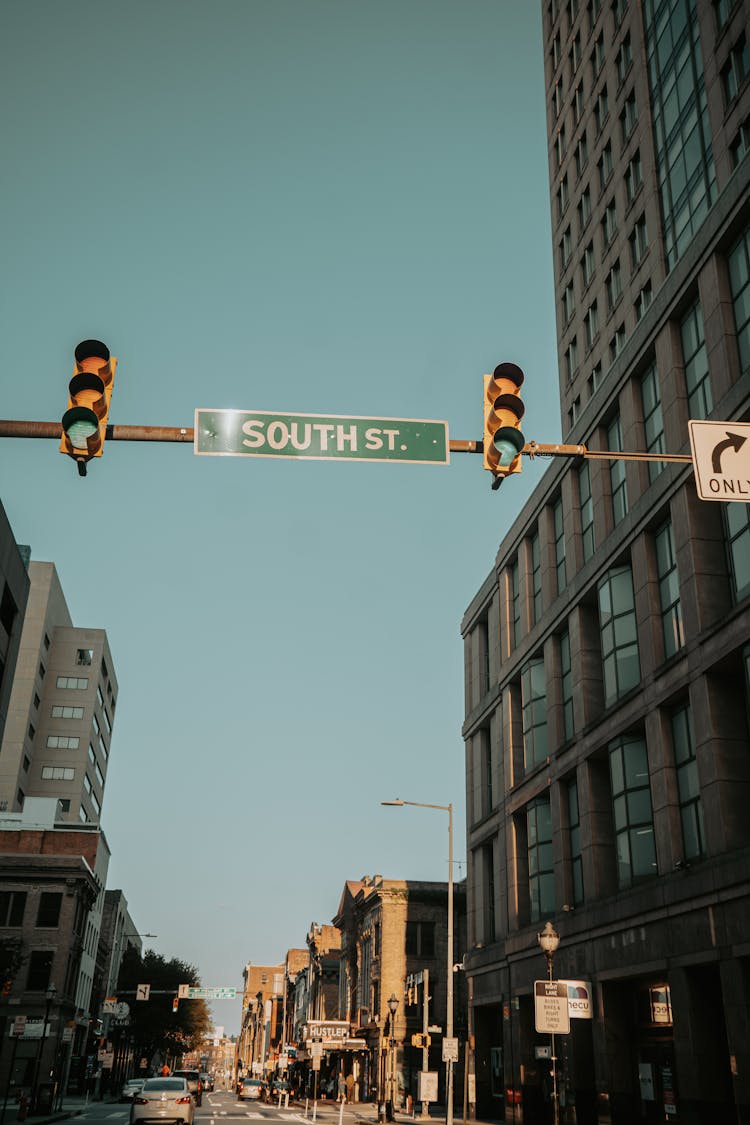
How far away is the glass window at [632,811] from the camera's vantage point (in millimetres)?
31547

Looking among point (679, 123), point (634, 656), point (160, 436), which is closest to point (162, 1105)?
A: point (634, 656)

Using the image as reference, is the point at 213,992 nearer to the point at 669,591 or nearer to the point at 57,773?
the point at 57,773

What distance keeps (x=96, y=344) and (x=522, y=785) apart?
1539 inches

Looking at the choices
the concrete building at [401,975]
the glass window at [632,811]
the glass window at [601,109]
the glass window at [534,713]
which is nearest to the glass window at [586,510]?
the glass window at [534,713]

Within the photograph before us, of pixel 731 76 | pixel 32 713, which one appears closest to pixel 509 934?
pixel 731 76

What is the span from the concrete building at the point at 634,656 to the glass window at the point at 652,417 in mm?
86

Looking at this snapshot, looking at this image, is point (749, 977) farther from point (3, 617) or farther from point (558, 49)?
point (558, 49)

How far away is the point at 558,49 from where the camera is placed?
198 ft

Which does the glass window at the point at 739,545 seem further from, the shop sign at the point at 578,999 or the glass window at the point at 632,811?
the shop sign at the point at 578,999

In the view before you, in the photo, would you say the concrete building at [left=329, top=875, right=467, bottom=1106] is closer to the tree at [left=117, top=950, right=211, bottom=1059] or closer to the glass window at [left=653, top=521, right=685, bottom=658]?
the tree at [left=117, top=950, right=211, bottom=1059]

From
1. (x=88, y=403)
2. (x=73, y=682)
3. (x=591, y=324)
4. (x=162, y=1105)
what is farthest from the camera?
(x=73, y=682)

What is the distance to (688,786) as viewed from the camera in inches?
1149

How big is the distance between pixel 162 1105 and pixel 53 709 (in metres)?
83.8

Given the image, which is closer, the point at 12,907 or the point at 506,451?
the point at 506,451
